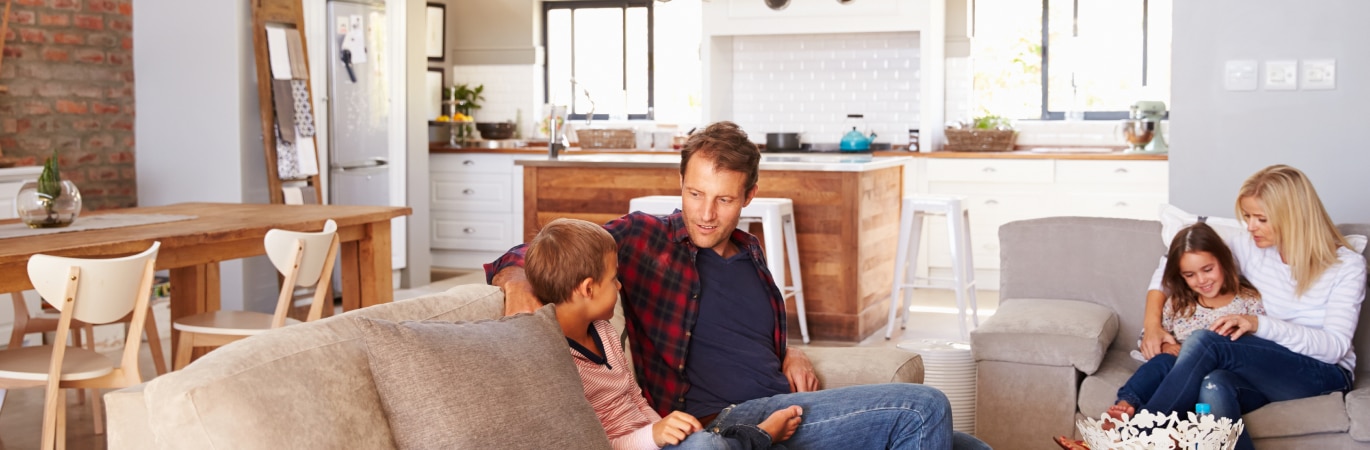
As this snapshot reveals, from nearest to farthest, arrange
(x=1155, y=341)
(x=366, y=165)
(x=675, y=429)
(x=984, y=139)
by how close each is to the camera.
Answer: (x=675, y=429)
(x=1155, y=341)
(x=366, y=165)
(x=984, y=139)

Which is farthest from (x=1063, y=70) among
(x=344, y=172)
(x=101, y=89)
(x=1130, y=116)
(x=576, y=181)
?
(x=101, y=89)

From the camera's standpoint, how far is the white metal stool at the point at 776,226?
5.18 metres

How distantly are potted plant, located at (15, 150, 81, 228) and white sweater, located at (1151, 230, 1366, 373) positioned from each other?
3.11 meters

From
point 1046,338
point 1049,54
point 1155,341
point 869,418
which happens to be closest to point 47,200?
point 869,418

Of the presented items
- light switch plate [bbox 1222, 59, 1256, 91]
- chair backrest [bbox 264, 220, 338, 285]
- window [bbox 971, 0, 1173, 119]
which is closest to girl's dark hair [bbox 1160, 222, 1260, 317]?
light switch plate [bbox 1222, 59, 1256, 91]

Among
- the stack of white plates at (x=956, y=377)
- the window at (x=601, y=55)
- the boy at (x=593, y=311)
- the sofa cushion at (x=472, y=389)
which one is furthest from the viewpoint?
the window at (x=601, y=55)

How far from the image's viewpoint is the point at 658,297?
239cm

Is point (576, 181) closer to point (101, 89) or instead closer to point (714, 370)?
point (101, 89)

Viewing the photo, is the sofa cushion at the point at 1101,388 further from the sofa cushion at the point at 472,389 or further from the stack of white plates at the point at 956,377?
the sofa cushion at the point at 472,389

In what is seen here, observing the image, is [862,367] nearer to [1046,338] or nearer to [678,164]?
[1046,338]

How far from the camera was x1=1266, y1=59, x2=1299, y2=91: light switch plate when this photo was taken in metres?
4.07

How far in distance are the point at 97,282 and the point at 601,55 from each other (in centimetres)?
622

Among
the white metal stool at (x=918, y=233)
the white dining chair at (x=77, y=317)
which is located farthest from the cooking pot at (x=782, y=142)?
the white dining chair at (x=77, y=317)

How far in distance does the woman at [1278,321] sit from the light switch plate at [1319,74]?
38.0 inches
